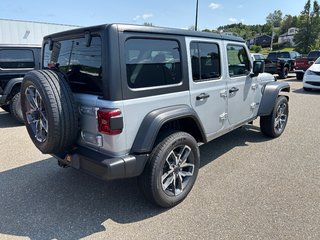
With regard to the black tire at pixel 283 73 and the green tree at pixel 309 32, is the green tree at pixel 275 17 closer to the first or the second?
the green tree at pixel 309 32

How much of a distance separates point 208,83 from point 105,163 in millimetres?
1795

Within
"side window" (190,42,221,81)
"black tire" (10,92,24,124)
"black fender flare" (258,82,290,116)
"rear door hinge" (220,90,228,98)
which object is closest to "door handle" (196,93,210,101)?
"side window" (190,42,221,81)

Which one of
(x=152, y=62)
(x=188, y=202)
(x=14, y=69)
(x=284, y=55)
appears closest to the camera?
(x=152, y=62)

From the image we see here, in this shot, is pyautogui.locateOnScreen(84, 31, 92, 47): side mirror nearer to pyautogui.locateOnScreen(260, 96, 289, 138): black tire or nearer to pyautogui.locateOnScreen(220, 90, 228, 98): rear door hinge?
pyautogui.locateOnScreen(220, 90, 228, 98): rear door hinge

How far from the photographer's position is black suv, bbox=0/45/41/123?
6621mm

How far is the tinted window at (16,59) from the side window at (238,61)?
17.4 feet

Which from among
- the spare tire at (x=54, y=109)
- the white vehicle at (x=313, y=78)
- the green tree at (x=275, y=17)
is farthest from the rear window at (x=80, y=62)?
the green tree at (x=275, y=17)

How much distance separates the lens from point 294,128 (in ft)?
20.4

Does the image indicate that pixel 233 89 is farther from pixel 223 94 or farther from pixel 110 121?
pixel 110 121

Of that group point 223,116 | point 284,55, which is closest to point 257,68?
point 223,116

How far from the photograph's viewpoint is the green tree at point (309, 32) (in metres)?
59.6

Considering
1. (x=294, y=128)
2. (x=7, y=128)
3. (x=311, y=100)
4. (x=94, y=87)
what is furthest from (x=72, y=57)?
(x=311, y=100)

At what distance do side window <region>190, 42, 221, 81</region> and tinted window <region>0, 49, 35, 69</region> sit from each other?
17.3 ft

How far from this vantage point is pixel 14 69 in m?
6.87
